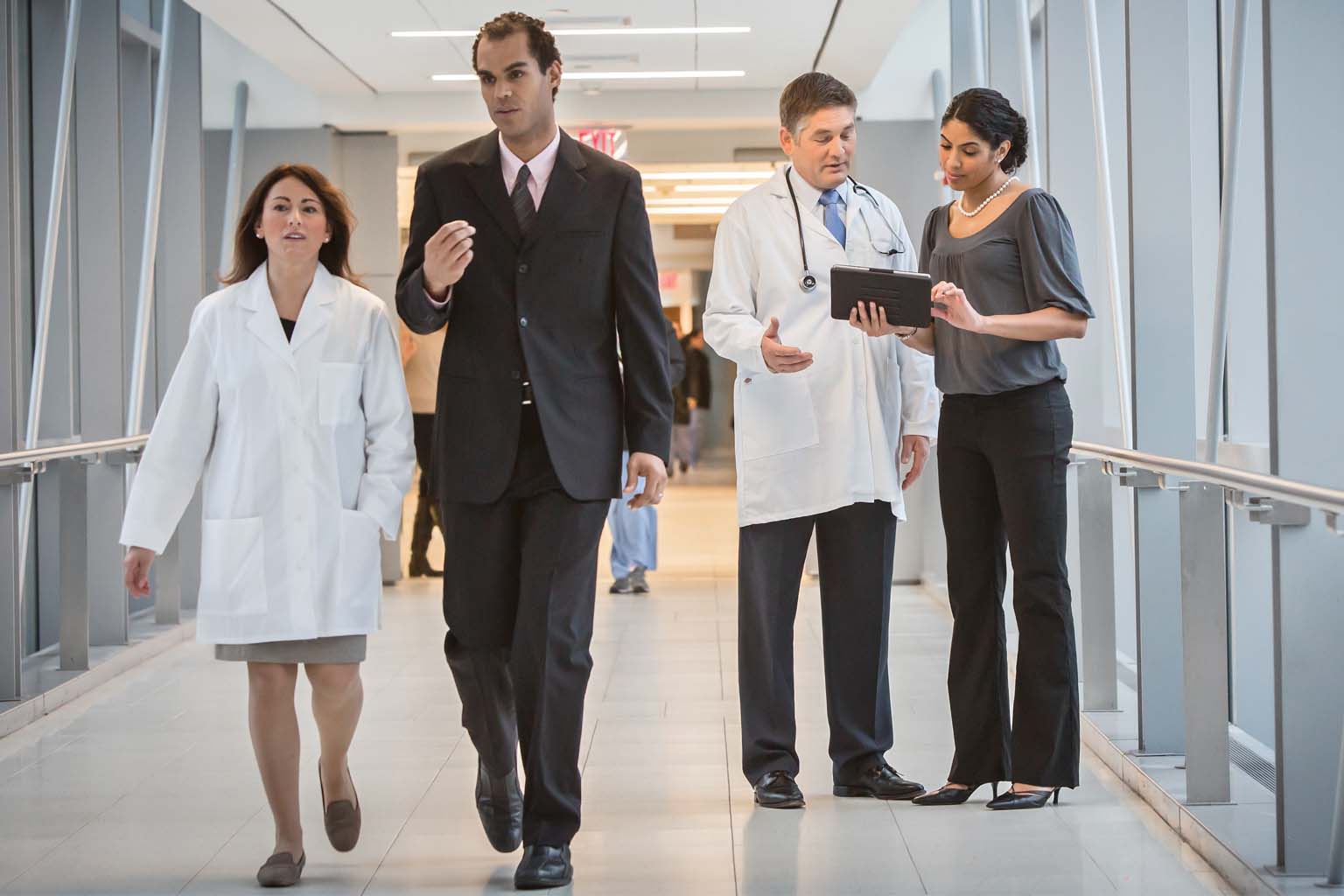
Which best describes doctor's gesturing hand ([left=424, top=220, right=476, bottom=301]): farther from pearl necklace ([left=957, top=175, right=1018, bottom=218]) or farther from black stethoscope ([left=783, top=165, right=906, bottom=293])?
pearl necklace ([left=957, top=175, right=1018, bottom=218])

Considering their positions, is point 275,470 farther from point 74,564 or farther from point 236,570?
point 74,564

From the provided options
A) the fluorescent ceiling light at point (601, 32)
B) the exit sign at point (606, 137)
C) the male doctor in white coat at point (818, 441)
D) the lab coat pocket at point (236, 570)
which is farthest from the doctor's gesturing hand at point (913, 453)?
the exit sign at point (606, 137)

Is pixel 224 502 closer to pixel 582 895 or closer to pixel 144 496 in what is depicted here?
pixel 144 496

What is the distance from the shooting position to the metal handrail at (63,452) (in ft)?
17.1

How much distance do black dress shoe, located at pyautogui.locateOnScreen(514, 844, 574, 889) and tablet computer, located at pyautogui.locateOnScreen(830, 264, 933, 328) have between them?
138cm

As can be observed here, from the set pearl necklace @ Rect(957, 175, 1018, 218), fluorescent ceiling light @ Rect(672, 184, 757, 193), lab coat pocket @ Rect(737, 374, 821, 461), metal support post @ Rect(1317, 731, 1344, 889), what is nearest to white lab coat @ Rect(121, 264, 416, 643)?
lab coat pocket @ Rect(737, 374, 821, 461)

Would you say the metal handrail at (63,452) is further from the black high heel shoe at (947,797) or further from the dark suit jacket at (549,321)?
the black high heel shoe at (947,797)

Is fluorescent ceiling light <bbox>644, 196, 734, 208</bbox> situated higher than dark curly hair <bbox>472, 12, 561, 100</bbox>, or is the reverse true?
fluorescent ceiling light <bbox>644, 196, 734, 208</bbox>

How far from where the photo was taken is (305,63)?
833 cm

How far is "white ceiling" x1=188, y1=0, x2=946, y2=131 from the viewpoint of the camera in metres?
7.15

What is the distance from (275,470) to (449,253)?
23.9 inches

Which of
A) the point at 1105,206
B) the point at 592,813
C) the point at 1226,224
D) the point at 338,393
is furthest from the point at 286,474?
the point at 1105,206

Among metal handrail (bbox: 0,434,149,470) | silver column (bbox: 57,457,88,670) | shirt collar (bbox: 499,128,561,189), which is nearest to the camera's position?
shirt collar (bbox: 499,128,561,189)

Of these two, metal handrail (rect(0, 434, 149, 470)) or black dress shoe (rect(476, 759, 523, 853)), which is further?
metal handrail (rect(0, 434, 149, 470))
